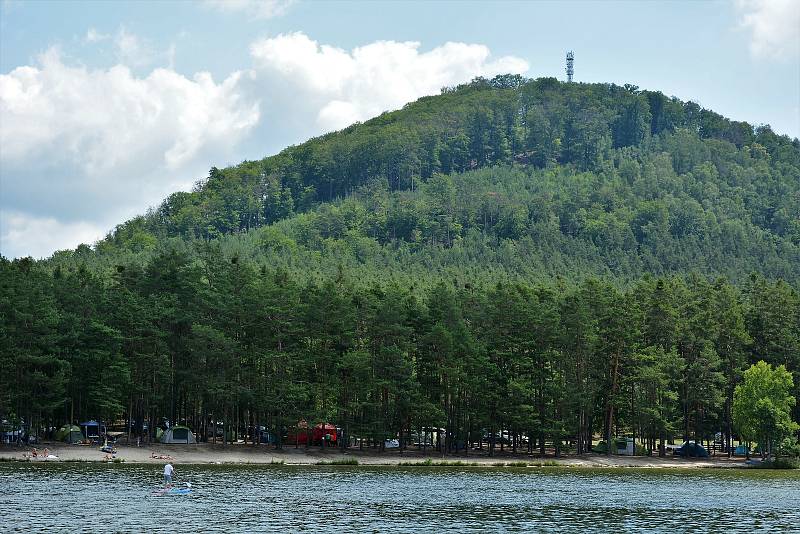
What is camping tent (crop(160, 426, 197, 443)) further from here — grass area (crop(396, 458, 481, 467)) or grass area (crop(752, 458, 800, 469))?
grass area (crop(752, 458, 800, 469))

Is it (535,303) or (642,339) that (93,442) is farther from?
(642,339)

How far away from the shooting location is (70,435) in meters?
119

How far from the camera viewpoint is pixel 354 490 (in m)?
84.9

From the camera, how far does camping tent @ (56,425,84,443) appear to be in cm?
11881

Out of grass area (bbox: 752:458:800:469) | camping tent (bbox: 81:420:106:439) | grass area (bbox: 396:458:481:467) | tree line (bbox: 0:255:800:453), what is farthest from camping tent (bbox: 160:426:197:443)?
grass area (bbox: 752:458:800:469)

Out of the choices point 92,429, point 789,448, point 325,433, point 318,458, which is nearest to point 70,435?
point 92,429

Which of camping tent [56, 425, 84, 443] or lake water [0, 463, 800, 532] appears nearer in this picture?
lake water [0, 463, 800, 532]

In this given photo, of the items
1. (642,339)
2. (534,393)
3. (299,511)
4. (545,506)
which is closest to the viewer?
(299,511)

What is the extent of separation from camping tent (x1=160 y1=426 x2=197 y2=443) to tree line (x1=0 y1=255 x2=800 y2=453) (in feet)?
11.3

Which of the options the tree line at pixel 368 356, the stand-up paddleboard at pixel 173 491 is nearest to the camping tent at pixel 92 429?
the tree line at pixel 368 356

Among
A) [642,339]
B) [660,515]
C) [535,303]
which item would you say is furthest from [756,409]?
[660,515]

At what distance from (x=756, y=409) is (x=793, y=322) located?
74.6 feet

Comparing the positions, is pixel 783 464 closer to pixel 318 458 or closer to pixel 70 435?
pixel 318 458

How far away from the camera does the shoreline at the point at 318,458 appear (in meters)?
109
